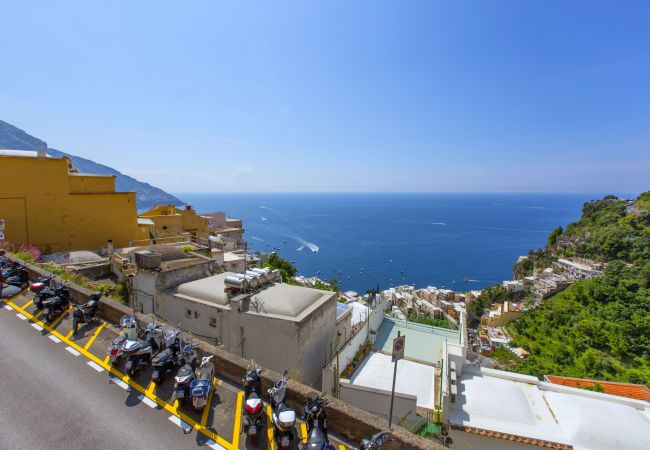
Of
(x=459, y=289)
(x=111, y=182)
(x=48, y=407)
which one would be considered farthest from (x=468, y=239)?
(x=48, y=407)

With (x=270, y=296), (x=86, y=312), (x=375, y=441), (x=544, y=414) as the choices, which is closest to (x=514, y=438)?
(x=544, y=414)

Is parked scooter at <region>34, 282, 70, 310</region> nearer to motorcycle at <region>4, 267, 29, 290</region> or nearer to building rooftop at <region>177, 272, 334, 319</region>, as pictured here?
motorcycle at <region>4, 267, 29, 290</region>

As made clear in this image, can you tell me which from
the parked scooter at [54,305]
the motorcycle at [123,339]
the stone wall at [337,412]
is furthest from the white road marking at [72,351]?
the parked scooter at [54,305]

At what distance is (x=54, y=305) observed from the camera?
9.78 m

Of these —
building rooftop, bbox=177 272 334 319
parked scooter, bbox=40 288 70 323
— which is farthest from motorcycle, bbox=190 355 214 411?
parked scooter, bbox=40 288 70 323

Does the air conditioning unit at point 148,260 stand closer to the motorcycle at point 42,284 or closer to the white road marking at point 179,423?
the motorcycle at point 42,284

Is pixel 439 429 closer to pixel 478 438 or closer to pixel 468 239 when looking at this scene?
pixel 478 438

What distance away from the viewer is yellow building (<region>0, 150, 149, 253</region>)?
18.6 m

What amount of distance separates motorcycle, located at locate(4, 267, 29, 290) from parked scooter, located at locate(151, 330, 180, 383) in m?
9.14

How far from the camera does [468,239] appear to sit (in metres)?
136

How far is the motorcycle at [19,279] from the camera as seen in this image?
12.1 metres

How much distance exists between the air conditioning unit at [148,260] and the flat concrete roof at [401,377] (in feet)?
31.4

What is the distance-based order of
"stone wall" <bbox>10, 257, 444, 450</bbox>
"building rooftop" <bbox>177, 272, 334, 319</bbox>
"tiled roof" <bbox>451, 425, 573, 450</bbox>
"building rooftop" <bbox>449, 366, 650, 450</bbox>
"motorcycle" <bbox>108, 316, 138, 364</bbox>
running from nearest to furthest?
"stone wall" <bbox>10, 257, 444, 450</bbox> < "motorcycle" <bbox>108, 316, 138, 364</bbox> < "tiled roof" <bbox>451, 425, 573, 450</bbox> < "building rooftop" <bbox>449, 366, 650, 450</bbox> < "building rooftop" <bbox>177, 272, 334, 319</bbox>

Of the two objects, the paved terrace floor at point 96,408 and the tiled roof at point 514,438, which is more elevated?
the paved terrace floor at point 96,408
